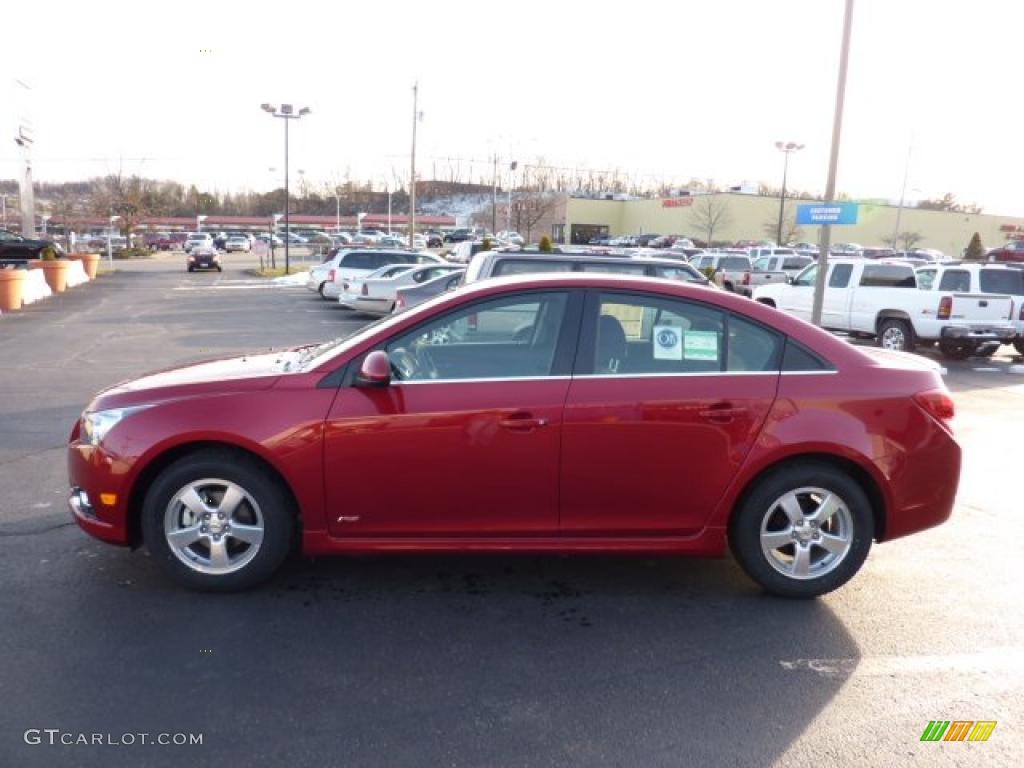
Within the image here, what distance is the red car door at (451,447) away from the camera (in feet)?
12.8

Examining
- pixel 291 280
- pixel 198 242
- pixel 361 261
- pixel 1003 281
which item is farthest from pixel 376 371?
pixel 198 242

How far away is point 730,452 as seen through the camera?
13.2 ft

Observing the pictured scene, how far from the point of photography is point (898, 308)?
46.6 ft

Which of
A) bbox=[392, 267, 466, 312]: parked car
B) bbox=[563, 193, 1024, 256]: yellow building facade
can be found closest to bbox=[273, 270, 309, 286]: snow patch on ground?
bbox=[392, 267, 466, 312]: parked car

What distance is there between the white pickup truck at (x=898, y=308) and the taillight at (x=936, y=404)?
35.7 feet

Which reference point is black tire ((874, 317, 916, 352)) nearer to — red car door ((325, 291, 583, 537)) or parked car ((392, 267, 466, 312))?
parked car ((392, 267, 466, 312))

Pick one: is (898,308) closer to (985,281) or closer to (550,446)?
(985,281)

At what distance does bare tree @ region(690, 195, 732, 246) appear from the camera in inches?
2945

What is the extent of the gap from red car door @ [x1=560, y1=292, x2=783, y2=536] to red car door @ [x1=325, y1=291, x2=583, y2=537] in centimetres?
12

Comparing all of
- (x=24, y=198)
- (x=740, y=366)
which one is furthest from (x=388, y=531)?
(x=24, y=198)

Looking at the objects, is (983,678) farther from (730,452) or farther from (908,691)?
(730,452)

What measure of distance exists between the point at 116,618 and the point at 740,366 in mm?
3385

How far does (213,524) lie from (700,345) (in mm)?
2708

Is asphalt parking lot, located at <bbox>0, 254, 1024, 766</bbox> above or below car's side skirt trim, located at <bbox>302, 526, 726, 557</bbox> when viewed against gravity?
below
